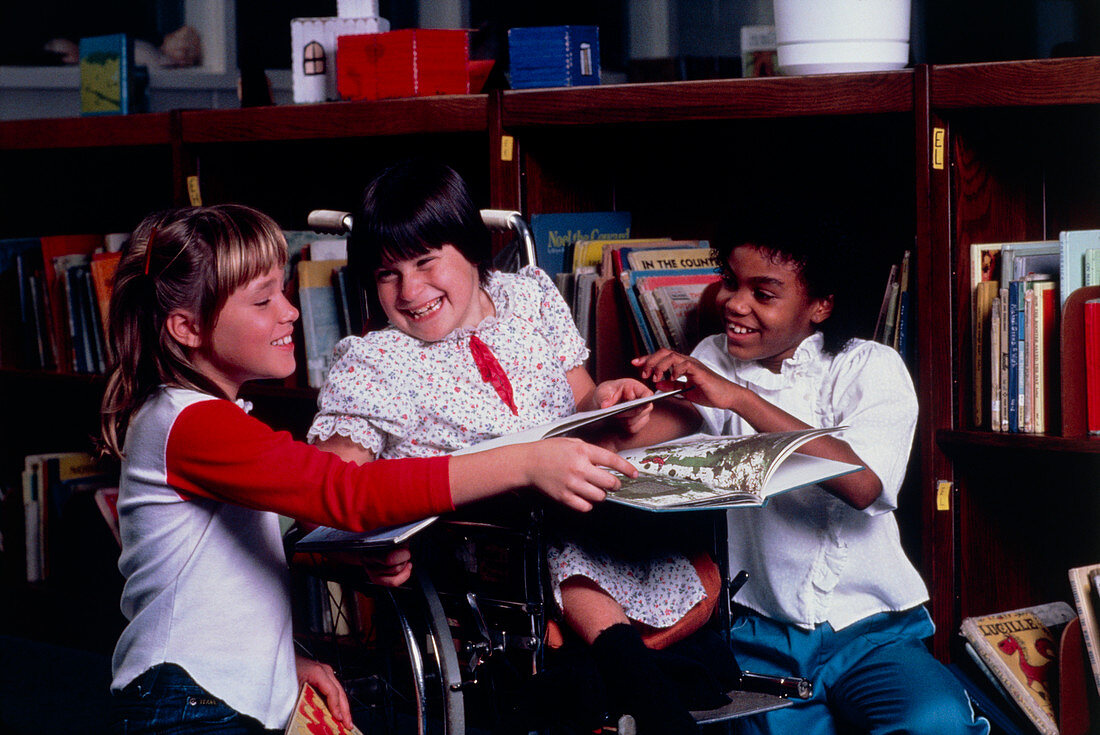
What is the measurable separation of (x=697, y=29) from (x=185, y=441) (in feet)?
8.57

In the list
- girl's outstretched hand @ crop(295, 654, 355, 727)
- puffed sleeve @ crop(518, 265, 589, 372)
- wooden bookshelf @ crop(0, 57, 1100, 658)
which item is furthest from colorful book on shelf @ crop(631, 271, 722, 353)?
girl's outstretched hand @ crop(295, 654, 355, 727)

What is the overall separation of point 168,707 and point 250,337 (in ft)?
1.69

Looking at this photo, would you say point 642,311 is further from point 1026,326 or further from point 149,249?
point 149,249

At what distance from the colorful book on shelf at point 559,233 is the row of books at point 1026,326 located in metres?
0.86

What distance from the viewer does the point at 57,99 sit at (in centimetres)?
384

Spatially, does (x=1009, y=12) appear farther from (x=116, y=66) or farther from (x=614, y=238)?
(x=116, y=66)

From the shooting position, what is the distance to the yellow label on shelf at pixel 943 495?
1903 mm

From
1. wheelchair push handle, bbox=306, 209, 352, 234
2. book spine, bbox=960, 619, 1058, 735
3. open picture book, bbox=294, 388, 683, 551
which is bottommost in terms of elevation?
book spine, bbox=960, 619, 1058, 735

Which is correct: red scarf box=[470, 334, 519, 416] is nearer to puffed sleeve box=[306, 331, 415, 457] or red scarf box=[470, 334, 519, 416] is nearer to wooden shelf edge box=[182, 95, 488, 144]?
puffed sleeve box=[306, 331, 415, 457]

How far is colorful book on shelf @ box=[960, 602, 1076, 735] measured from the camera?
1805 mm

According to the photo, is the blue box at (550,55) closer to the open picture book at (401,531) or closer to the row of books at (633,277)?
the row of books at (633,277)

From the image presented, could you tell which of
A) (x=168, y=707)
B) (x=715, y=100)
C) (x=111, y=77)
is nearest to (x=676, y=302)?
(x=715, y=100)

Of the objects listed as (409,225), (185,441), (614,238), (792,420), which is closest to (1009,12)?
(614,238)

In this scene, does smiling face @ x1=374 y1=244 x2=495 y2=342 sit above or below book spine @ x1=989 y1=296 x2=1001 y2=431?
above
